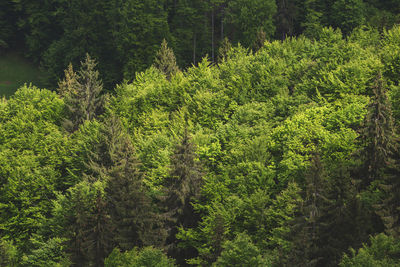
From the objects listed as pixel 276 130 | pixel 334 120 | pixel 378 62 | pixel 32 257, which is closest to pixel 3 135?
pixel 32 257

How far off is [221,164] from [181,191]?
19.0ft

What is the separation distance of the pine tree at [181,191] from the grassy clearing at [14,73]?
61.0m

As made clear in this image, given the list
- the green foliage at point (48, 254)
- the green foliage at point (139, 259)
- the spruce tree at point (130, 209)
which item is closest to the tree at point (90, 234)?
the spruce tree at point (130, 209)

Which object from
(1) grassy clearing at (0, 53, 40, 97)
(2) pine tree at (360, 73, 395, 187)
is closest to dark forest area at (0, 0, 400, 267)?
(2) pine tree at (360, 73, 395, 187)

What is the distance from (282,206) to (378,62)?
22.1 metres

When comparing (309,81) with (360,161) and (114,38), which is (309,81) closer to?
(360,161)

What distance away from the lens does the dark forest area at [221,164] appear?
4866 centimetres

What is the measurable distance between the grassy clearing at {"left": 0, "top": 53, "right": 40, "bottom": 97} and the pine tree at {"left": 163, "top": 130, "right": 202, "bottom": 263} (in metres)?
61.0

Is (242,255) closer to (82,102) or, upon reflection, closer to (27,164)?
(27,164)

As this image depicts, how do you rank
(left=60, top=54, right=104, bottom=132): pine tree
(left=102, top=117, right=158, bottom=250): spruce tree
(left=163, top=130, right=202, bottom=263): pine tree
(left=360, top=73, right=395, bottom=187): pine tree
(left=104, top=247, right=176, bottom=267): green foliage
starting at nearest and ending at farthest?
(left=104, top=247, right=176, bottom=267): green foliage → (left=360, top=73, right=395, bottom=187): pine tree → (left=102, top=117, right=158, bottom=250): spruce tree → (left=163, top=130, right=202, bottom=263): pine tree → (left=60, top=54, right=104, bottom=132): pine tree

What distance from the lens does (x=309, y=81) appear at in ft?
225

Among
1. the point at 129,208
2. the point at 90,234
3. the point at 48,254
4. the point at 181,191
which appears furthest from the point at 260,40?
the point at 48,254

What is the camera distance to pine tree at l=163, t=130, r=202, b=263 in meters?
57.2

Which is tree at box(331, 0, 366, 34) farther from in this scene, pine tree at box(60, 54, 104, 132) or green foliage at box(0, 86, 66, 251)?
green foliage at box(0, 86, 66, 251)
